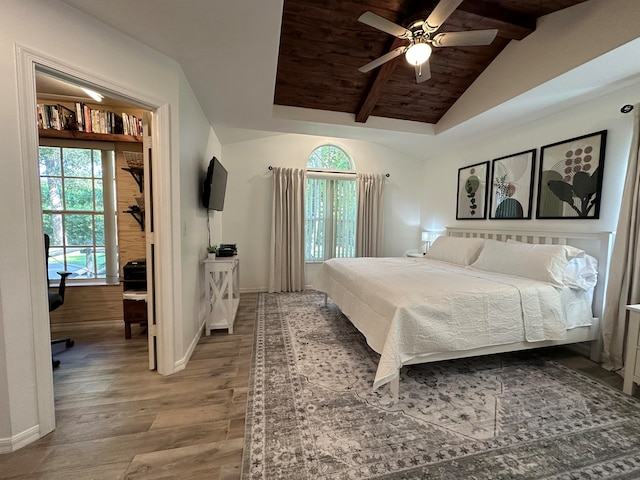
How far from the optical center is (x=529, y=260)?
2.52m

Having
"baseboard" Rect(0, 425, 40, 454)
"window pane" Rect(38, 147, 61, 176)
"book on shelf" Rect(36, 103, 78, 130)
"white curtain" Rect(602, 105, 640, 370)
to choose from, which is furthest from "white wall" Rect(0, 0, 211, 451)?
"white curtain" Rect(602, 105, 640, 370)

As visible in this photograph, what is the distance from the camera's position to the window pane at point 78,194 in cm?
303

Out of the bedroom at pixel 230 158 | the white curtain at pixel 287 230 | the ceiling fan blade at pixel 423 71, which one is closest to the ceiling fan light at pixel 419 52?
the ceiling fan blade at pixel 423 71

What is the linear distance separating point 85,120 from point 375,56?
124 inches

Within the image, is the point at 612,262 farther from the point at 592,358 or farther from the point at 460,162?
the point at 460,162

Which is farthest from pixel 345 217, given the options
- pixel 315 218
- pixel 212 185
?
pixel 212 185

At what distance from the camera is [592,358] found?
243 centimetres

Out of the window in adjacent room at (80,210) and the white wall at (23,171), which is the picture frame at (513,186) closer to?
the white wall at (23,171)

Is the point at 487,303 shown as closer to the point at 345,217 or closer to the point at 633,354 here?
the point at 633,354

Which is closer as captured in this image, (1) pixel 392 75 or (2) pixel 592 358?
(2) pixel 592 358

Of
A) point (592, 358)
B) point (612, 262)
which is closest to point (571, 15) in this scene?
point (612, 262)

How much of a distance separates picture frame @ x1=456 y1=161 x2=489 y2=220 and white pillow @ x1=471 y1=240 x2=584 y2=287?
36.6 inches

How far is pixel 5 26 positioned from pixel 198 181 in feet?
5.34

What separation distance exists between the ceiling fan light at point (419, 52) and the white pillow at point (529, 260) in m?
2.07
